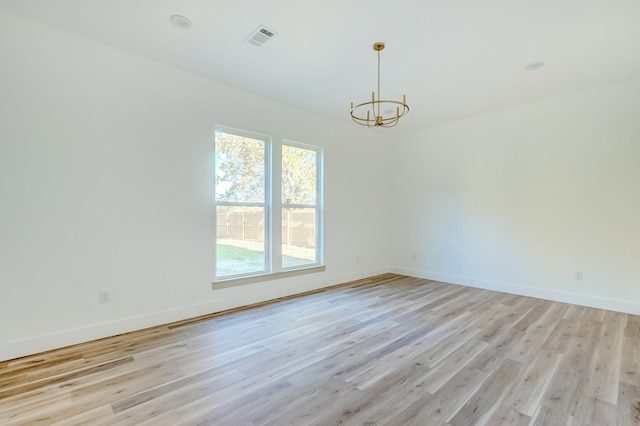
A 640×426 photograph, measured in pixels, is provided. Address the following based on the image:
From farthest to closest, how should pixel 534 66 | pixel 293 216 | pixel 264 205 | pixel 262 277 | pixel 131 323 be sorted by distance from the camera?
pixel 293 216 < pixel 264 205 < pixel 262 277 < pixel 534 66 < pixel 131 323

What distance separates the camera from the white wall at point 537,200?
146 inches

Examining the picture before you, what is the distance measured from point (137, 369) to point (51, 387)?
515 mm

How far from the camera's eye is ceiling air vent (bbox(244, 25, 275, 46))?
2681mm

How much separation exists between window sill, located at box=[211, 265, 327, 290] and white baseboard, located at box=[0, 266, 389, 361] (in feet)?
0.32

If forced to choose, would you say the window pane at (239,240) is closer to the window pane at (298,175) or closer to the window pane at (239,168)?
the window pane at (239,168)

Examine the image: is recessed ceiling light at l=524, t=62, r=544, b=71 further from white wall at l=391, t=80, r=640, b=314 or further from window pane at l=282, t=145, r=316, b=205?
window pane at l=282, t=145, r=316, b=205

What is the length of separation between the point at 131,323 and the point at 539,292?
529 cm

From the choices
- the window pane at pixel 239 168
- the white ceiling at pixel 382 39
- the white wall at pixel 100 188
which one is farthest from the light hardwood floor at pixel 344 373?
the white ceiling at pixel 382 39

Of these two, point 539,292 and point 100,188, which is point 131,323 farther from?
point 539,292

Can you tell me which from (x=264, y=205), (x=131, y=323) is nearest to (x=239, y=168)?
(x=264, y=205)

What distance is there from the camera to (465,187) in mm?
5102

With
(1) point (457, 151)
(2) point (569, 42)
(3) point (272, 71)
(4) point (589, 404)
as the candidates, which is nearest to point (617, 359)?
(4) point (589, 404)

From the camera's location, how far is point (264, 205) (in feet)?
14.0

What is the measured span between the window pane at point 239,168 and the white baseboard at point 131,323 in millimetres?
1314
